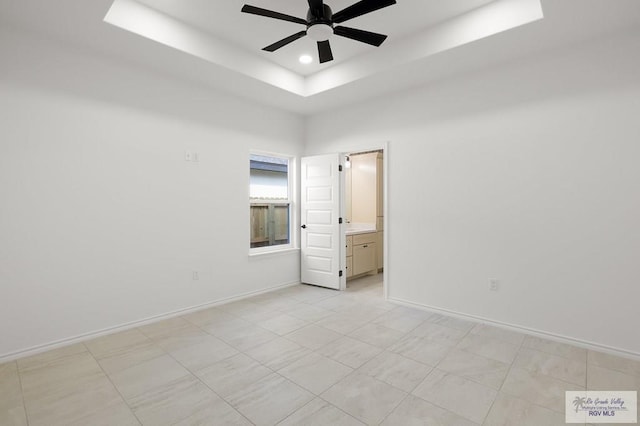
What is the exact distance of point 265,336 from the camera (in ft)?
10.2

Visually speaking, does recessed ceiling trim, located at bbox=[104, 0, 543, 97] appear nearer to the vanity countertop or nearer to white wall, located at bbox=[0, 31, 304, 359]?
white wall, located at bbox=[0, 31, 304, 359]

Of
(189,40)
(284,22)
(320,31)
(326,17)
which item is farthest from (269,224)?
(326,17)

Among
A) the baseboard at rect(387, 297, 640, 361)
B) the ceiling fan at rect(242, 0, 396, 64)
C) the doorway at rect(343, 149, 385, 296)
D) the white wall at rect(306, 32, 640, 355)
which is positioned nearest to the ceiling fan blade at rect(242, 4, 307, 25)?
the ceiling fan at rect(242, 0, 396, 64)

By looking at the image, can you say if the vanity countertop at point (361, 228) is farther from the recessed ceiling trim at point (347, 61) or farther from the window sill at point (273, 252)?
the recessed ceiling trim at point (347, 61)

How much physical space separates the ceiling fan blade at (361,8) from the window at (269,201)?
2.60 m

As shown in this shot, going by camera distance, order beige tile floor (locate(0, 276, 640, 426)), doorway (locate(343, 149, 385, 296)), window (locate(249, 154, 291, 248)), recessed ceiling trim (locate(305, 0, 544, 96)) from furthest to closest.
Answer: doorway (locate(343, 149, 385, 296))
window (locate(249, 154, 291, 248))
recessed ceiling trim (locate(305, 0, 544, 96))
beige tile floor (locate(0, 276, 640, 426))

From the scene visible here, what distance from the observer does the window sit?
4723mm

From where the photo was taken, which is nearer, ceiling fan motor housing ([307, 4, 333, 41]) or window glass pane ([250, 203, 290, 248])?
ceiling fan motor housing ([307, 4, 333, 41])

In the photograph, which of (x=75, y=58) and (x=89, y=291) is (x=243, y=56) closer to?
(x=75, y=58)

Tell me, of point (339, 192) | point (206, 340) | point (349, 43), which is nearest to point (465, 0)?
point (349, 43)

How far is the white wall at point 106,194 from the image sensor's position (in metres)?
2.68

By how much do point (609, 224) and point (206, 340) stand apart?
3800mm

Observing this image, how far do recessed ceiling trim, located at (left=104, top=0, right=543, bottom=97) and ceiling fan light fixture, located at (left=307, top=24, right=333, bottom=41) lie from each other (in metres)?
1.15

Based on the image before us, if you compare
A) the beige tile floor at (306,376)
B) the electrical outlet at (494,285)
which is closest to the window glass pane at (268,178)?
the beige tile floor at (306,376)
